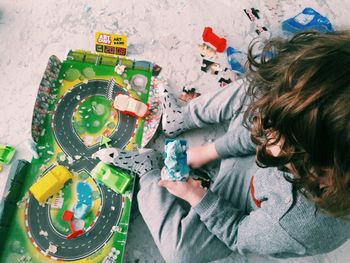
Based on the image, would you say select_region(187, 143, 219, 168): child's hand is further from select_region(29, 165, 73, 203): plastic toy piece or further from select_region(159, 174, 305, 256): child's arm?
select_region(29, 165, 73, 203): plastic toy piece

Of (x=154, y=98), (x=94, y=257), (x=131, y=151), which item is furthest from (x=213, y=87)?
(x=94, y=257)

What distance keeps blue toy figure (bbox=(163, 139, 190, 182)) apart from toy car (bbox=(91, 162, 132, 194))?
0.10 m

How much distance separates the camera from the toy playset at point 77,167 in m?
0.84

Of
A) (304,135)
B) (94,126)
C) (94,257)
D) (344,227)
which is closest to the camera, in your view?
(304,135)

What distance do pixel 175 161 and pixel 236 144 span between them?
15cm

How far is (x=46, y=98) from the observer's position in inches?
37.5

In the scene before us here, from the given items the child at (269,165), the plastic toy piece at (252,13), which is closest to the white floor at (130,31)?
the plastic toy piece at (252,13)

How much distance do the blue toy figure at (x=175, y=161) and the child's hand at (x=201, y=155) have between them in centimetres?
9

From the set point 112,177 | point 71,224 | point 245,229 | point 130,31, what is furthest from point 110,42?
point 245,229

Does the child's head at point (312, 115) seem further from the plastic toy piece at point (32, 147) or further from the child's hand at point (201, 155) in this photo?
the plastic toy piece at point (32, 147)

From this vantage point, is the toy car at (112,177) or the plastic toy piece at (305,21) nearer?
the toy car at (112,177)

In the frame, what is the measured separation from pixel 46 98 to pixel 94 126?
0.14 m

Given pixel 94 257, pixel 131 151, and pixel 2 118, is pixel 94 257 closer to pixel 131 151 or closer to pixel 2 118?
pixel 131 151

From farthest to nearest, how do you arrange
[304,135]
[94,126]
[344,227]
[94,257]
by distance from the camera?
[94,126]
[94,257]
[344,227]
[304,135]
